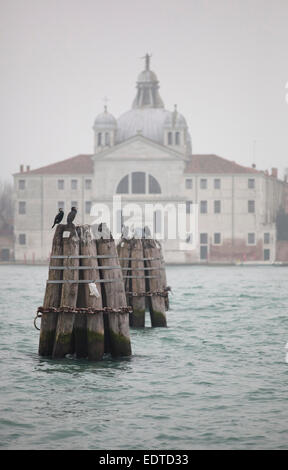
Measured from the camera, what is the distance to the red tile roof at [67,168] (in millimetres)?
71812

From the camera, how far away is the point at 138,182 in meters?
71.0

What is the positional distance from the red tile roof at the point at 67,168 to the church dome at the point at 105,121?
3232 mm

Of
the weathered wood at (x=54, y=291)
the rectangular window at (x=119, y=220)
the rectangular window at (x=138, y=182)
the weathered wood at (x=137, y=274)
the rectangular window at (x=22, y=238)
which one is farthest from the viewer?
the rectangular window at (x=22, y=238)

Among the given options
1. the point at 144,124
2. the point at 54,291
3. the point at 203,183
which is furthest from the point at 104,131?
the point at 54,291

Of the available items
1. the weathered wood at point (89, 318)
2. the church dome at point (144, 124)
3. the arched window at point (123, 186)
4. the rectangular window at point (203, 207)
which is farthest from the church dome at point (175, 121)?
the weathered wood at point (89, 318)

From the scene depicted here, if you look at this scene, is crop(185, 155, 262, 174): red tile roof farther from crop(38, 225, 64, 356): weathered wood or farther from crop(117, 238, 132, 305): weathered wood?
crop(38, 225, 64, 356): weathered wood

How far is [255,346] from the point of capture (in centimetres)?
1667

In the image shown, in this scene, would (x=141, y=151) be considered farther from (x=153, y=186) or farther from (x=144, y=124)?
(x=144, y=124)

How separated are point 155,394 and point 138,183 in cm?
5944

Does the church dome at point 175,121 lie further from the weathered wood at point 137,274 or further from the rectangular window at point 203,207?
the weathered wood at point 137,274

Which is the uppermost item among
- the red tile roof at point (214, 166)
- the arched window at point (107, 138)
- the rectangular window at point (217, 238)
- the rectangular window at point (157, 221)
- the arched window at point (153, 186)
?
the arched window at point (107, 138)

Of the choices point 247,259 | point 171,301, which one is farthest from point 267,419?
point 247,259

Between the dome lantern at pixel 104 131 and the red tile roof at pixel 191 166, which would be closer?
the red tile roof at pixel 191 166
